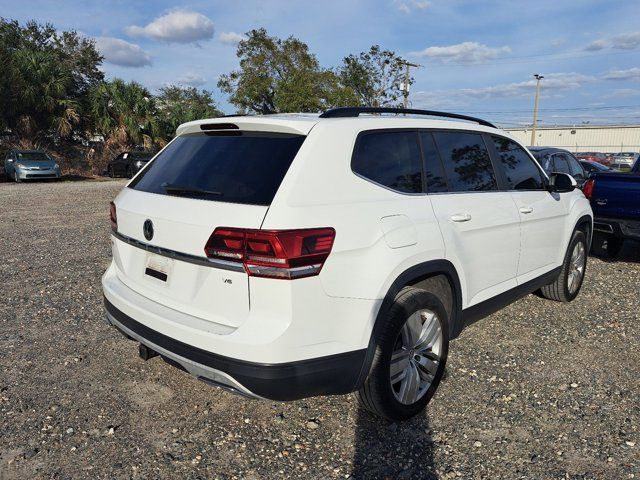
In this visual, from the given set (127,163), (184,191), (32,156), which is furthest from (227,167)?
(127,163)

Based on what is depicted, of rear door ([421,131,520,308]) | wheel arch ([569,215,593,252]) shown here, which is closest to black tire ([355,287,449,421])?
rear door ([421,131,520,308])

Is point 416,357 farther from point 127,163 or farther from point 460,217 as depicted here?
point 127,163

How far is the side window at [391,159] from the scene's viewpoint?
2814 millimetres

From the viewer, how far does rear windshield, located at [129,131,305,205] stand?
2.53m

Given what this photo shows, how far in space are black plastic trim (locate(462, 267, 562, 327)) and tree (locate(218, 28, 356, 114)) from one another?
112 ft

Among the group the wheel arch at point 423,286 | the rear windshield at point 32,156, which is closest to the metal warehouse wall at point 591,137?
the rear windshield at point 32,156

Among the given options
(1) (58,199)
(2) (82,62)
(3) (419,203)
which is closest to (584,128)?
(2) (82,62)

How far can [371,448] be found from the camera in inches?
113

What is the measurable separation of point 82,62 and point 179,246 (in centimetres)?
3731

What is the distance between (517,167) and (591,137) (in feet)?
282

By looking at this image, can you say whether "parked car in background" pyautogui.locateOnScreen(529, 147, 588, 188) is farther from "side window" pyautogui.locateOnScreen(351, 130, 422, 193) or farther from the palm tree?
the palm tree

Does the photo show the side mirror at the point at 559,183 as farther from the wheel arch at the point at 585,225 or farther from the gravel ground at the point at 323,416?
the gravel ground at the point at 323,416

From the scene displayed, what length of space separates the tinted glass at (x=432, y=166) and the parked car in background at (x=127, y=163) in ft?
75.1

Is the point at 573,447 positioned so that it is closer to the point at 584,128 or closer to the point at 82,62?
the point at 82,62
